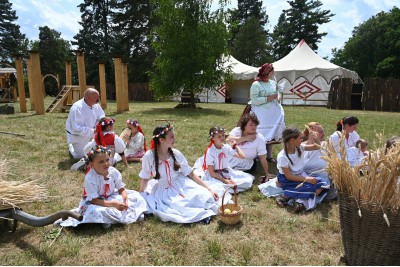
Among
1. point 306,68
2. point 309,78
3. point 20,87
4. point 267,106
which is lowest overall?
point 267,106

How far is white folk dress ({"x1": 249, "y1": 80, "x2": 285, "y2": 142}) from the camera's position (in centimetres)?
578

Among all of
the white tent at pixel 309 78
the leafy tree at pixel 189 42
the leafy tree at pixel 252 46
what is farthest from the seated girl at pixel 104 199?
the leafy tree at pixel 252 46

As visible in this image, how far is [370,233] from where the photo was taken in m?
2.29

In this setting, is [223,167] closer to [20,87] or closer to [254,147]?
[254,147]

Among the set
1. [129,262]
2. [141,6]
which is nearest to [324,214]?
Result: [129,262]

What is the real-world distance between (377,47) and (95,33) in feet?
119

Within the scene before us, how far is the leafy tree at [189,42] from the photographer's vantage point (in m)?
15.9

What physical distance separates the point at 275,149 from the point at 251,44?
122 ft

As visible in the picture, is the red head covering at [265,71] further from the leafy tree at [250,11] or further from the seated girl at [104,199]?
the leafy tree at [250,11]

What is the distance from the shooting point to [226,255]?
2.85m

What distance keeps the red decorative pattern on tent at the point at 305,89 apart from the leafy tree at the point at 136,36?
17626 millimetres

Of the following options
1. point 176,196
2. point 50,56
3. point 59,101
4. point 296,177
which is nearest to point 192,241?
point 176,196

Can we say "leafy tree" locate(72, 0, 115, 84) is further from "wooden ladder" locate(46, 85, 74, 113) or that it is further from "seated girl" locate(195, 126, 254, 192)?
"seated girl" locate(195, 126, 254, 192)

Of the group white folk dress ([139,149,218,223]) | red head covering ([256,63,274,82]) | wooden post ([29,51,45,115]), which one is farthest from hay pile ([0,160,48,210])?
wooden post ([29,51,45,115])
